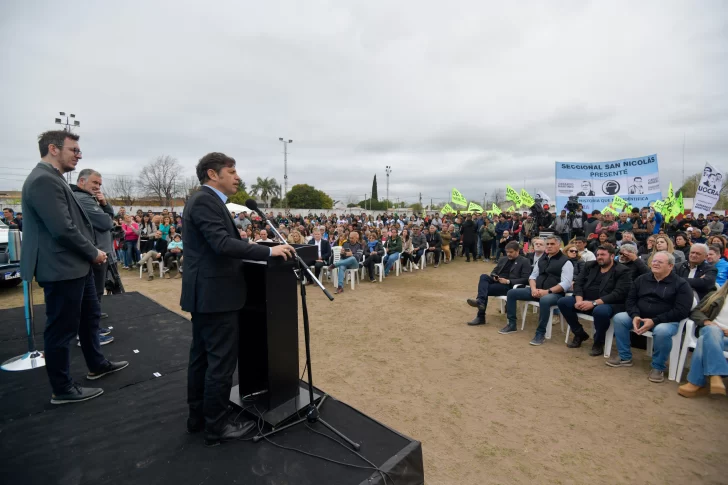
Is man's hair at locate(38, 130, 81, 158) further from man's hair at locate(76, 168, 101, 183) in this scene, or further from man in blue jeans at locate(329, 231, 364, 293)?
man in blue jeans at locate(329, 231, 364, 293)

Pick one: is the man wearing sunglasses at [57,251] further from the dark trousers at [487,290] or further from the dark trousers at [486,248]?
the dark trousers at [486,248]

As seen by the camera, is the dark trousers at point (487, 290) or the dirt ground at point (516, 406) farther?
the dark trousers at point (487, 290)

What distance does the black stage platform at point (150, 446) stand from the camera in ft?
6.25

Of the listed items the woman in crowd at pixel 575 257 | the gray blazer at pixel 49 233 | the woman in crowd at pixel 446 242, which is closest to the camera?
the gray blazer at pixel 49 233

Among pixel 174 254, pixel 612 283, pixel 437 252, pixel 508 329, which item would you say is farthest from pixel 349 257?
pixel 612 283

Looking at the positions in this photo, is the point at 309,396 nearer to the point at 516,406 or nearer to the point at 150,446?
the point at 150,446

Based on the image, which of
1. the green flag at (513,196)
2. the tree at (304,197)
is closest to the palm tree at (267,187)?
the tree at (304,197)

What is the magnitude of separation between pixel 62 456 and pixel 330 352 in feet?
9.20

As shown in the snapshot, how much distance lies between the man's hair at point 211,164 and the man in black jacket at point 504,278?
15.3 feet

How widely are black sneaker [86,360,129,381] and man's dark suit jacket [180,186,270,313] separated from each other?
1.78 m

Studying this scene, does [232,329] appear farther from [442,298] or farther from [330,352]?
[442,298]

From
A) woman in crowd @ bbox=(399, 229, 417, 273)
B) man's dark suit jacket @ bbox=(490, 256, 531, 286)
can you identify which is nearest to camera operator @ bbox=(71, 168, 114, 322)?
man's dark suit jacket @ bbox=(490, 256, 531, 286)

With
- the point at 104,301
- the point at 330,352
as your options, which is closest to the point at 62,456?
the point at 330,352

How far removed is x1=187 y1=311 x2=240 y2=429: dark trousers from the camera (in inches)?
83.0
